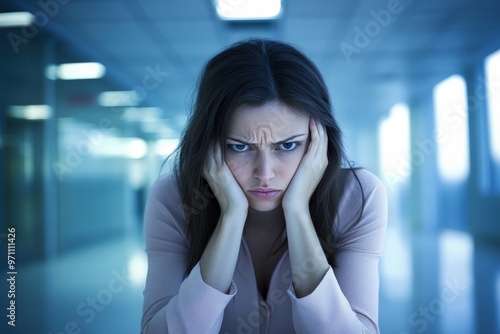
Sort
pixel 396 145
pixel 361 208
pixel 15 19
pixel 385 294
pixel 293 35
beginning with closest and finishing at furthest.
Answer: 1. pixel 361 208
2. pixel 385 294
3. pixel 15 19
4. pixel 293 35
5. pixel 396 145

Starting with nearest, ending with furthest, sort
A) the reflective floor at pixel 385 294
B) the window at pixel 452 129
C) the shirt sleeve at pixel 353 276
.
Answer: the shirt sleeve at pixel 353 276 < the reflective floor at pixel 385 294 < the window at pixel 452 129

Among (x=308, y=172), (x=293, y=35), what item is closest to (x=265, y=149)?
(x=308, y=172)

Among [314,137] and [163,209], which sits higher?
[314,137]

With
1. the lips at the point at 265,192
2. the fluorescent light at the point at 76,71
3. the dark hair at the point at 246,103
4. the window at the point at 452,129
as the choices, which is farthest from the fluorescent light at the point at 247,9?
the window at the point at 452,129

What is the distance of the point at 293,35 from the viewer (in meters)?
5.84

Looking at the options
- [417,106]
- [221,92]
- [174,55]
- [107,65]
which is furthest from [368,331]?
[417,106]

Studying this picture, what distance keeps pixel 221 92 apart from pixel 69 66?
20.0 feet

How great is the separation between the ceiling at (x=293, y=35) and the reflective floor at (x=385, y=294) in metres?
2.44

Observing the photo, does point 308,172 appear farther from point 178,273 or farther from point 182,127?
point 182,127

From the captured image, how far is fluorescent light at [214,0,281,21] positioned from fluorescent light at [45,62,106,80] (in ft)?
8.58

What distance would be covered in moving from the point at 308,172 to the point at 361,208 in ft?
0.64

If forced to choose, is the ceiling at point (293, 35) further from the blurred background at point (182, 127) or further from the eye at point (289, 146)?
the eye at point (289, 146)

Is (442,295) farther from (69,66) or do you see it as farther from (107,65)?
(107,65)

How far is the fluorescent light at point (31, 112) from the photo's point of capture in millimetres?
4898
